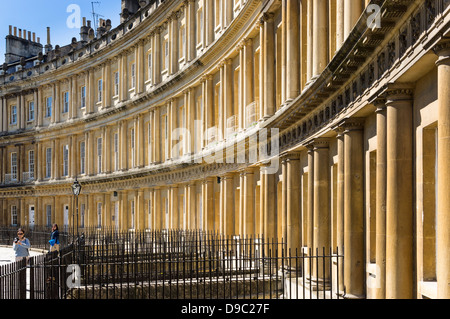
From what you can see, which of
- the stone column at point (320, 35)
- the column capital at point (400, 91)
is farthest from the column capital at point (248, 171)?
the column capital at point (400, 91)

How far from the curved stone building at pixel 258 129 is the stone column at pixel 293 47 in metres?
0.04

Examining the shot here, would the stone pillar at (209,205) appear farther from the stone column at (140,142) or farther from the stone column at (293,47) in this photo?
the stone column at (293,47)

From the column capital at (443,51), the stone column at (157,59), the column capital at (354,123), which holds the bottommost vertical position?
the column capital at (354,123)

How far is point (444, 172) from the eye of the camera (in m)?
7.50

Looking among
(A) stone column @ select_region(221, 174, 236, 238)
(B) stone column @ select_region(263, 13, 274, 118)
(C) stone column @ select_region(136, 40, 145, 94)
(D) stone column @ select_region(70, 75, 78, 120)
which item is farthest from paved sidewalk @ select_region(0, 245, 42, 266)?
(B) stone column @ select_region(263, 13, 274, 118)

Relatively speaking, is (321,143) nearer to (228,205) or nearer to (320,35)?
(320,35)

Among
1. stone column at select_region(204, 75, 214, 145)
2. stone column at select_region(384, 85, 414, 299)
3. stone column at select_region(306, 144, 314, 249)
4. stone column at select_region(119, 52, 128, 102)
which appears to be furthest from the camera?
stone column at select_region(119, 52, 128, 102)

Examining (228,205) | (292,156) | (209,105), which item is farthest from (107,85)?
(292,156)

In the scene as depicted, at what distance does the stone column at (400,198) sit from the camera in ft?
30.0

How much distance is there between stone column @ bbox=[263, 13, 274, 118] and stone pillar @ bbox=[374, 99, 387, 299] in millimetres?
9315

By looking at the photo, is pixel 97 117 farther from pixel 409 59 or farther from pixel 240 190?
pixel 409 59

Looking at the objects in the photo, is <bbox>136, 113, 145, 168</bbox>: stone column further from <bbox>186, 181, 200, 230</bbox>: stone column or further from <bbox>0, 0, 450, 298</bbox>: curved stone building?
<bbox>186, 181, 200, 230</bbox>: stone column

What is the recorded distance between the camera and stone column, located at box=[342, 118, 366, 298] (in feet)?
38.4
